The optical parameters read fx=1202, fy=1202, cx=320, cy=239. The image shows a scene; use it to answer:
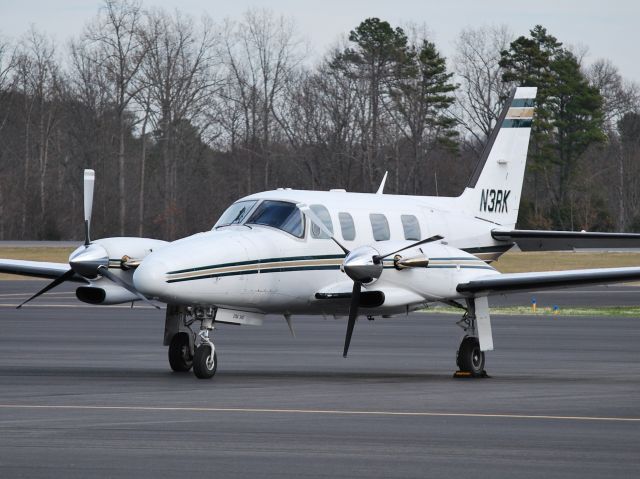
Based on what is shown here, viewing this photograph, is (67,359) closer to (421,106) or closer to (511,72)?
(421,106)

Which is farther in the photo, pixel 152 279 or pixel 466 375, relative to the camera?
pixel 466 375

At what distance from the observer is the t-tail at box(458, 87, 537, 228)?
21.9 metres

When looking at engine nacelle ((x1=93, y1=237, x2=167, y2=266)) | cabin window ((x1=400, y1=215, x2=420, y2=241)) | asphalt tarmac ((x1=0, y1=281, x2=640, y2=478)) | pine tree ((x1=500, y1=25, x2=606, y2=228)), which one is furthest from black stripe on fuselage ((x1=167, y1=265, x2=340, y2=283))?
pine tree ((x1=500, y1=25, x2=606, y2=228))

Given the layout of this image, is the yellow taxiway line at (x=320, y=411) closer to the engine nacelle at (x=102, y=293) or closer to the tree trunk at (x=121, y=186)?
the engine nacelle at (x=102, y=293)

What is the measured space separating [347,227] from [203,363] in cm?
322

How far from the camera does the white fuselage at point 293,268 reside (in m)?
15.6

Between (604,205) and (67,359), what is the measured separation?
222ft

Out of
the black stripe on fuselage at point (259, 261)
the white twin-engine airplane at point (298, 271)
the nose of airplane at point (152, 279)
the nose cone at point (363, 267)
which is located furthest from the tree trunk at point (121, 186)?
the nose of airplane at point (152, 279)

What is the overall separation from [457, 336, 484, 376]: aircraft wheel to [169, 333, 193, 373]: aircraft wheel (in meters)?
3.89

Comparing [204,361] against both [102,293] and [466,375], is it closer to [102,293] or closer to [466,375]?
[102,293]


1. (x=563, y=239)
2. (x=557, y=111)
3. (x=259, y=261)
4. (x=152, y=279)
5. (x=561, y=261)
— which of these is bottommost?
(x=152, y=279)

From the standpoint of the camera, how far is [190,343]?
17422mm

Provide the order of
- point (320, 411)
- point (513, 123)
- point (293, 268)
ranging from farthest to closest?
point (513, 123) < point (293, 268) < point (320, 411)

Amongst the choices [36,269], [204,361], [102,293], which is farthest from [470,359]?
[36,269]
